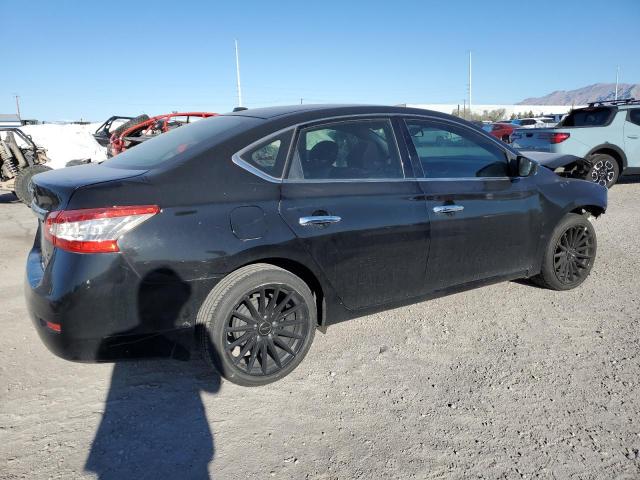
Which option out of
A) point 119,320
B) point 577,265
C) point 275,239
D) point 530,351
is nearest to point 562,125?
point 577,265

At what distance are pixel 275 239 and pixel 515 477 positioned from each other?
1.65m

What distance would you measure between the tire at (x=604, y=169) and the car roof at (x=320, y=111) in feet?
24.6

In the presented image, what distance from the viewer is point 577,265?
4.36m

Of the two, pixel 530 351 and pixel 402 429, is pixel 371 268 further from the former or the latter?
pixel 530 351

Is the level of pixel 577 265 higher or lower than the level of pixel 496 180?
lower

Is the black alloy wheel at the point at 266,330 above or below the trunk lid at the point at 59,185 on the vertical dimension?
below

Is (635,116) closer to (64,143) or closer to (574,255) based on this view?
(574,255)

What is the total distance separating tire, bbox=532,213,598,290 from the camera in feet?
13.5

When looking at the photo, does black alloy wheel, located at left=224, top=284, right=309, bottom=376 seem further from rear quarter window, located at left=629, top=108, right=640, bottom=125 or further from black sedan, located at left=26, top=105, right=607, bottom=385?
rear quarter window, located at left=629, top=108, right=640, bottom=125

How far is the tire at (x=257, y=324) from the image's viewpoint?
2.65 meters

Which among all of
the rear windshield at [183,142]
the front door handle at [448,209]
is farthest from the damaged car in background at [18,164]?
the front door handle at [448,209]

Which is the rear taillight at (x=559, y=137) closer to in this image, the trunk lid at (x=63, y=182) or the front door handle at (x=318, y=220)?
the front door handle at (x=318, y=220)

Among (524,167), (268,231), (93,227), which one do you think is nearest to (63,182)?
(93,227)

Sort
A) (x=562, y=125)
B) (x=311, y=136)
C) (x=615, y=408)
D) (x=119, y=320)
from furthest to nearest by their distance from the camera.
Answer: (x=562, y=125) < (x=311, y=136) < (x=615, y=408) < (x=119, y=320)
